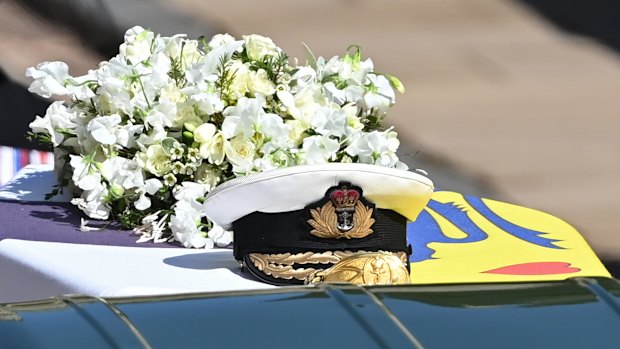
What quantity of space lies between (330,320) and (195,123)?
132cm

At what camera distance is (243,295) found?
1.11m

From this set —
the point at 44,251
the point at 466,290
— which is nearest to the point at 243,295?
the point at 466,290

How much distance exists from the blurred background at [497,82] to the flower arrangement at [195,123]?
66.1 inches

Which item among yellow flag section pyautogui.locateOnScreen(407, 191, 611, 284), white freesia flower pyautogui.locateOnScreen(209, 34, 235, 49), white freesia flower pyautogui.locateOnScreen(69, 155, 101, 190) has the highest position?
white freesia flower pyautogui.locateOnScreen(209, 34, 235, 49)

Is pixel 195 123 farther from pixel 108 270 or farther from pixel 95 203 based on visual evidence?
pixel 108 270

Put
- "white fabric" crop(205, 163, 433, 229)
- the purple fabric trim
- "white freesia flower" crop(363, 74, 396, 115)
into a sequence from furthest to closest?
"white freesia flower" crop(363, 74, 396, 115) → the purple fabric trim → "white fabric" crop(205, 163, 433, 229)

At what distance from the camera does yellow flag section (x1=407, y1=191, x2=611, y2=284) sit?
87.6 inches

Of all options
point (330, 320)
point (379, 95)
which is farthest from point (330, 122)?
point (330, 320)

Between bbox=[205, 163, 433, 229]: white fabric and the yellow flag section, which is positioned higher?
bbox=[205, 163, 433, 229]: white fabric

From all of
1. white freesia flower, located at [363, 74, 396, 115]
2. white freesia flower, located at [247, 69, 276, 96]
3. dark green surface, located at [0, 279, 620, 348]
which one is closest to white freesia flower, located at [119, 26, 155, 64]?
white freesia flower, located at [247, 69, 276, 96]

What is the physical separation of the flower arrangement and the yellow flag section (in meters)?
Answer: 0.24

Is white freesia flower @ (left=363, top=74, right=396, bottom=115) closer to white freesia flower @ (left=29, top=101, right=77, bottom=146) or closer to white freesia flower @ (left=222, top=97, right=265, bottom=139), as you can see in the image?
white freesia flower @ (left=222, top=97, right=265, bottom=139)

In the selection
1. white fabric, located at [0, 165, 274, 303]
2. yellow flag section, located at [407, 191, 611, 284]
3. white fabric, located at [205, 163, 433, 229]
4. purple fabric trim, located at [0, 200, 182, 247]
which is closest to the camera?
white fabric, located at [0, 165, 274, 303]

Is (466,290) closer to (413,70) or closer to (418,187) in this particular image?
(418,187)
